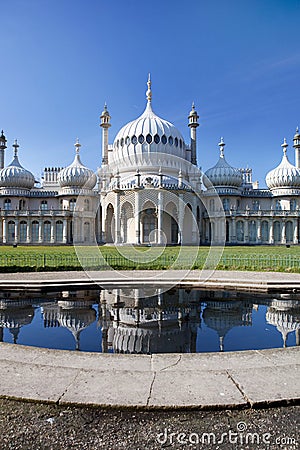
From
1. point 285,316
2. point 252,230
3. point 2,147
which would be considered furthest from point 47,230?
point 285,316

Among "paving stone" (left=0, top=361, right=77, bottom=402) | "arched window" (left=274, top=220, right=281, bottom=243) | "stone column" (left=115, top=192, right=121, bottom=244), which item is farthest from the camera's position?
"arched window" (left=274, top=220, right=281, bottom=243)

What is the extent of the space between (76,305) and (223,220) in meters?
43.5

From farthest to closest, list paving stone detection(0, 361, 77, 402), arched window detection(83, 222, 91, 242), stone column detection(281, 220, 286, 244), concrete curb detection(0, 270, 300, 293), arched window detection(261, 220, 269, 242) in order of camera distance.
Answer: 1. arched window detection(83, 222, 91, 242)
2. arched window detection(261, 220, 269, 242)
3. stone column detection(281, 220, 286, 244)
4. concrete curb detection(0, 270, 300, 293)
5. paving stone detection(0, 361, 77, 402)

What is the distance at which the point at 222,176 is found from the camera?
180 ft

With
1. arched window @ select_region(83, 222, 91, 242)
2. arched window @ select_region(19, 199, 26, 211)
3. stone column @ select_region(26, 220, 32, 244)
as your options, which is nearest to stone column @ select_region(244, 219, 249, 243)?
arched window @ select_region(83, 222, 91, 242)

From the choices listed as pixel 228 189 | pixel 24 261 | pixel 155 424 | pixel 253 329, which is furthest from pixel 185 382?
pixel 228 189

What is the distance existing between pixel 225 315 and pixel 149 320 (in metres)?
1.92

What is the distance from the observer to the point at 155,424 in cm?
344

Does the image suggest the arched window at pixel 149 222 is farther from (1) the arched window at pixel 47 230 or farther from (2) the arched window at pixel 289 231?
(2) the arched window at pixel 289 231

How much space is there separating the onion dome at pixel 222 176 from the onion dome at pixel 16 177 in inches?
1097

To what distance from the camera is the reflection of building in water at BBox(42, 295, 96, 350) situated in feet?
25.9

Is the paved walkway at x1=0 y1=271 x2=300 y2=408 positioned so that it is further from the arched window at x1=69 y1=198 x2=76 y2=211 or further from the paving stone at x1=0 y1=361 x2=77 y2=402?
the arched window at x1=69 y1=198 x2=76 y2=211

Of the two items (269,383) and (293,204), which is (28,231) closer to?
(293,204)

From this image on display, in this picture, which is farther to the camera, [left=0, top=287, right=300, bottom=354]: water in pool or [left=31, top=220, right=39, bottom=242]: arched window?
[left=31, top=220, right=39, bottom=242]: arched window
